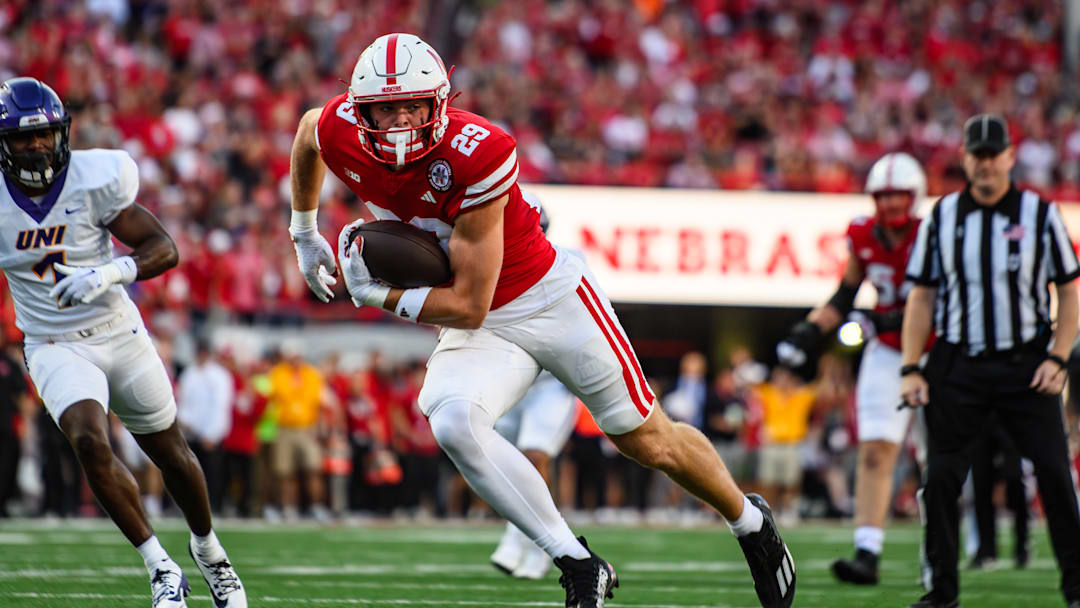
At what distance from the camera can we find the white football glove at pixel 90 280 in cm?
442

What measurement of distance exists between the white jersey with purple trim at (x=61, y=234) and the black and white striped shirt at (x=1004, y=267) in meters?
2.69

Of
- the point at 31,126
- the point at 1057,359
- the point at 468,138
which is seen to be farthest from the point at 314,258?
the point at 1057,359

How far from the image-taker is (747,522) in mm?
4402

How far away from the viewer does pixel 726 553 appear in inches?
335

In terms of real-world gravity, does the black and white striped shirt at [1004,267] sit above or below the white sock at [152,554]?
above

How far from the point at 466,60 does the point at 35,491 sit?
21.6 feet

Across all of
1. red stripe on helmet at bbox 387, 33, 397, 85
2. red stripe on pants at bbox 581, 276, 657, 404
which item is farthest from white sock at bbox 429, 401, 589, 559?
red stripe on helmet at bbox 387, 33, 397, 85

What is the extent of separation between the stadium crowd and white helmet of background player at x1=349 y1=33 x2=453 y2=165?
8.31m

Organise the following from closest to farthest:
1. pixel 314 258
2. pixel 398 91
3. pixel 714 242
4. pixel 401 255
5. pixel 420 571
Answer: pixel 398 91
pixel 401 255
pixel 314 258
pixel 420 571
pixel 714 242

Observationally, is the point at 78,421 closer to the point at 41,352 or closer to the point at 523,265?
the point at 41,352

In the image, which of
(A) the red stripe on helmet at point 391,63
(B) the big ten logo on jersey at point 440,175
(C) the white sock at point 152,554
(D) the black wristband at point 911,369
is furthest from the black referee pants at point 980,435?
(C) the white sock at point 152,554

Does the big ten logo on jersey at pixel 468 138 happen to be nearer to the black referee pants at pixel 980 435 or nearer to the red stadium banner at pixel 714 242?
the black referee pants at pixel 980 435

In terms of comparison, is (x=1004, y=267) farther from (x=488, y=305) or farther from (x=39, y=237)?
(x=39, y=237)

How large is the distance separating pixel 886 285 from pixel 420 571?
7.99 feet
